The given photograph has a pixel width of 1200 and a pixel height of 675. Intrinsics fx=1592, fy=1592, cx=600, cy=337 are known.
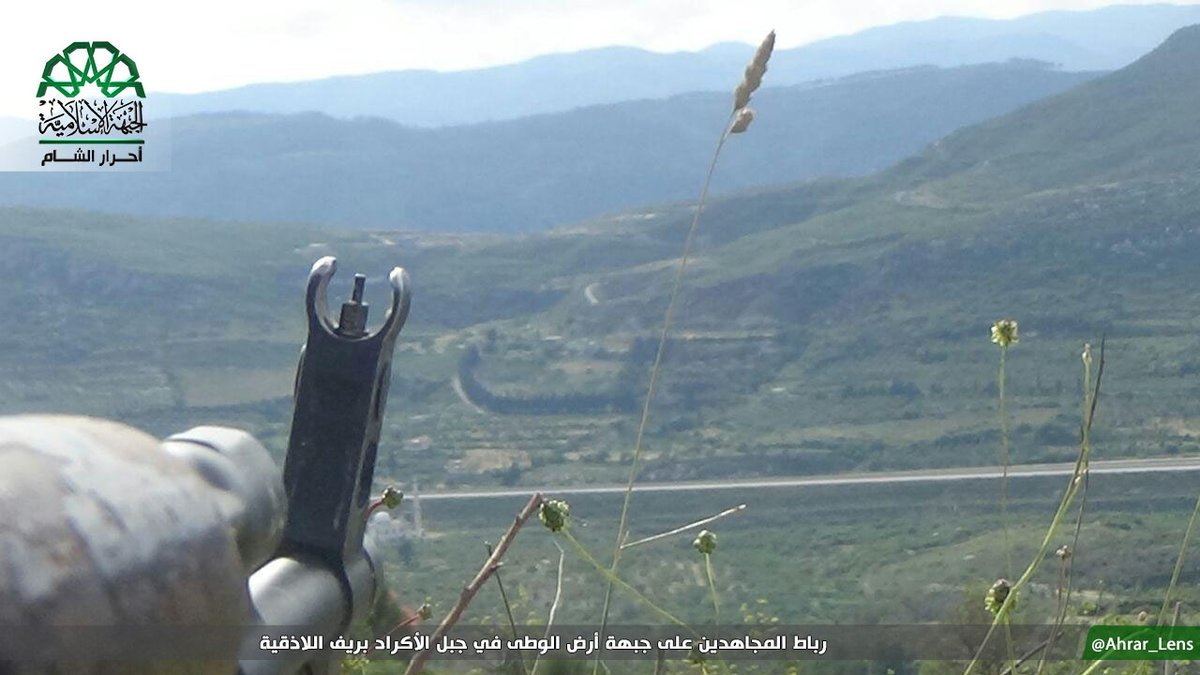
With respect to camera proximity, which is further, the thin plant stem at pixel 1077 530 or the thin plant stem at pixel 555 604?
the thin plant stem at pixel 555 604

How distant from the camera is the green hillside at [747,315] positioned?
46250mm

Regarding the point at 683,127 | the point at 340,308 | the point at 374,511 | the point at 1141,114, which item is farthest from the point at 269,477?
the point at 683,127

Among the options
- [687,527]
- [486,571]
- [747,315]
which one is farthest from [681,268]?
[747,315]

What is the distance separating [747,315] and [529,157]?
92.9 m

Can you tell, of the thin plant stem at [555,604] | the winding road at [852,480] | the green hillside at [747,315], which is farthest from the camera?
the green hillside at [747,315]

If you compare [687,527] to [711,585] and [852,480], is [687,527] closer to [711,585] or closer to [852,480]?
[711,585]

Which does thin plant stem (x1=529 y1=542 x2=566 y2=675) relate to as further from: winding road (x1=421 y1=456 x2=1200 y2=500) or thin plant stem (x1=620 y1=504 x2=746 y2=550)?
winding road (x1=421 y1=456 x2=1200 y2=500)

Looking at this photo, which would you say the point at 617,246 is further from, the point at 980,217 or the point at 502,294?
the point at 980,217

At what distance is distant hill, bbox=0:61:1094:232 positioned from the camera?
141 metres

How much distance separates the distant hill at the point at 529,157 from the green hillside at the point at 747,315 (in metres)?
62.6

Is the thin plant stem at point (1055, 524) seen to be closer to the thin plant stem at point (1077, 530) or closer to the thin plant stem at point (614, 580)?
the thin plant stem at point (1077, 530)

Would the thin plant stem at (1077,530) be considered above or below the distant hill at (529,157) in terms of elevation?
above

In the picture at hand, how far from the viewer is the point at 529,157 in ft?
504

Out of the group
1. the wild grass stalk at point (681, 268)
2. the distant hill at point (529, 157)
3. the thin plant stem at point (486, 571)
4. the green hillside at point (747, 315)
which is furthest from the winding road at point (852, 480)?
the distant hill at point (529, 157)
